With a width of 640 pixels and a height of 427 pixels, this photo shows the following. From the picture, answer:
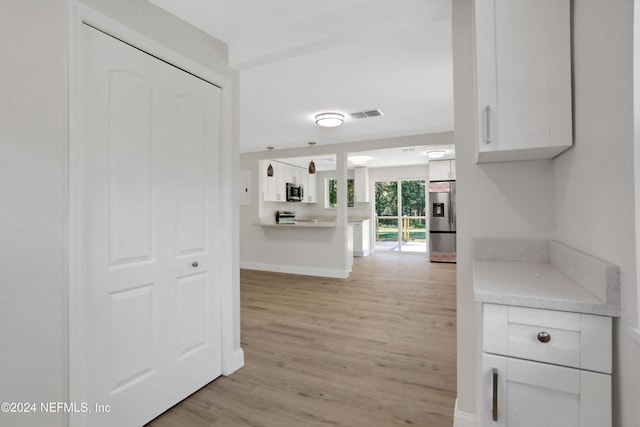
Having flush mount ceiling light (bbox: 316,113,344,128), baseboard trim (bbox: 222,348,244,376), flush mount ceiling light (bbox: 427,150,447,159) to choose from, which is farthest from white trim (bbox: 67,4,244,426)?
flush mount ceiling light (bbox: 427,150,447,159)

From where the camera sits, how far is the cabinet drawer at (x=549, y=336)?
37.2 inches

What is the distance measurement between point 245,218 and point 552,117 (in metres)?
5.63

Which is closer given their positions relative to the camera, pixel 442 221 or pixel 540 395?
pixel 540 395

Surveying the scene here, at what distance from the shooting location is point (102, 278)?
5.02 ft

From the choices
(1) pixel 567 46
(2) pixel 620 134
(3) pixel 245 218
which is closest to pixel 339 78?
(1) pixel 567 46

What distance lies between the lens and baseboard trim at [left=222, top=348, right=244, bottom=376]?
7.32 feet

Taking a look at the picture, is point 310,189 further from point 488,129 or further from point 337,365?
point 488,129

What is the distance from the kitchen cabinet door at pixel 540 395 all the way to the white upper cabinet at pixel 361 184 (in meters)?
7.58

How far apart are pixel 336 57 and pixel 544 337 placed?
2.40 meters

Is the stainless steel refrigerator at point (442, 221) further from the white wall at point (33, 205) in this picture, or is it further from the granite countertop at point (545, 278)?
the white wall at point (33, 205)

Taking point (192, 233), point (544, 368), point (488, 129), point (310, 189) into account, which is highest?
point (310, 189)

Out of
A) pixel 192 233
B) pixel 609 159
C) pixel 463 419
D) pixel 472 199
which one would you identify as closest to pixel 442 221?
pixel 472 199

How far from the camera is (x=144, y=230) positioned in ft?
5.65

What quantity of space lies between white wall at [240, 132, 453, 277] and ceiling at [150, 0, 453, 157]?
0.81 m
